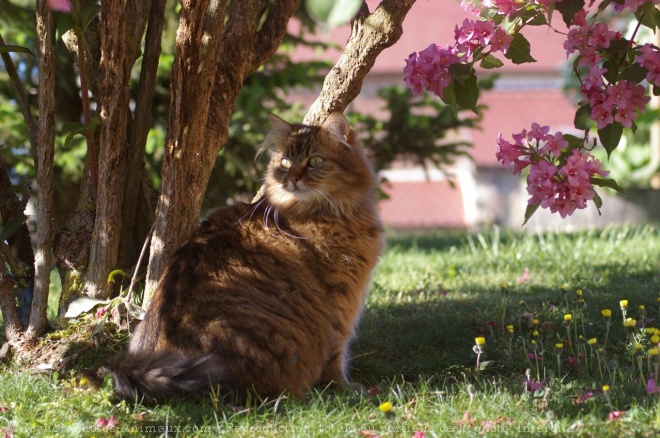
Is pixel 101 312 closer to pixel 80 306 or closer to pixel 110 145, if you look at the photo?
pixel 80 306

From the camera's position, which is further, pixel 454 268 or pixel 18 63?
pixel 18 63

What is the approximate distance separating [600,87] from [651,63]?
0.62ft

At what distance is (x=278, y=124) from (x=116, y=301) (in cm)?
111

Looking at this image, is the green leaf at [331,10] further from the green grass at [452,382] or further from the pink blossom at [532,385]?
the pink blossom at [532,385]

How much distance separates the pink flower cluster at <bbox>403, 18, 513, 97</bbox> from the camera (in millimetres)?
2740

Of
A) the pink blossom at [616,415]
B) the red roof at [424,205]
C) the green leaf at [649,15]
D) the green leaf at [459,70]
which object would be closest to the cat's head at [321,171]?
the green leaf at [459,70]

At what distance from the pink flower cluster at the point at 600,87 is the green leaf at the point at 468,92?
38 centimetres

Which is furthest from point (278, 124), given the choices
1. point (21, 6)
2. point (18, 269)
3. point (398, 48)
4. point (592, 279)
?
point (398, 48)

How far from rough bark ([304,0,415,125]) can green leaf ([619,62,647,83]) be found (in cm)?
111

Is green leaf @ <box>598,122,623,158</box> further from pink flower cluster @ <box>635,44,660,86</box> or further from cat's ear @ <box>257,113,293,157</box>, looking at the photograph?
cat's ear @ <box>257,113,293,157</box>

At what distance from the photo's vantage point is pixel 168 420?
2.53 metres

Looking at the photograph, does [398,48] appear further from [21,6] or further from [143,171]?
[143,171]

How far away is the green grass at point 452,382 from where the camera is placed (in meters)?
2.44

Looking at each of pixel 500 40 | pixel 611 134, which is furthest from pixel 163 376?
pixel 611 134
